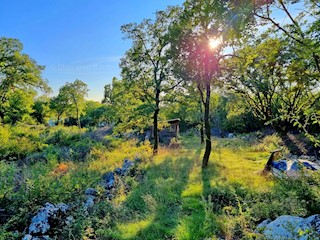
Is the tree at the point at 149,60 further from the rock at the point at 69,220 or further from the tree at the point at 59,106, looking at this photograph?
the tree at the point at 59,106

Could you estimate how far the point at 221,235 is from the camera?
13.0 feet

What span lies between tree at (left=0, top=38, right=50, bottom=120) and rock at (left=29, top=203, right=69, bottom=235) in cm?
1637

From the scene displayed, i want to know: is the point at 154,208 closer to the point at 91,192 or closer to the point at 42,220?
the point at 42,220

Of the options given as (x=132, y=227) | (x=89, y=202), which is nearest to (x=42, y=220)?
(x=89, y=202)

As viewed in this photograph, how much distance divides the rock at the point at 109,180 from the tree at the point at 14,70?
14.3 meters

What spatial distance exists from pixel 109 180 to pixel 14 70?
15.1 m

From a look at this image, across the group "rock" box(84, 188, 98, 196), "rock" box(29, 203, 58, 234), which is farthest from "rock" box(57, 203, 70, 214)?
"rock" box(84, 188, 98, 196)

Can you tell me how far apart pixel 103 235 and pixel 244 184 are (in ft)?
13.5

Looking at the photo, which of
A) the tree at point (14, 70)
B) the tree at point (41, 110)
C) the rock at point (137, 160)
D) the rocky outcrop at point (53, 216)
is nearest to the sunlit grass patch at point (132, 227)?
the rocky outcrop at point (53, 216)

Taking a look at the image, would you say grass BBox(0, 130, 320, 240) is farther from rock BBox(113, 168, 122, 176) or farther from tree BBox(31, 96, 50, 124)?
tree BBox(31, 96, 50, 124)

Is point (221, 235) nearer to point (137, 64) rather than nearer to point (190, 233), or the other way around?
point (190, 233)

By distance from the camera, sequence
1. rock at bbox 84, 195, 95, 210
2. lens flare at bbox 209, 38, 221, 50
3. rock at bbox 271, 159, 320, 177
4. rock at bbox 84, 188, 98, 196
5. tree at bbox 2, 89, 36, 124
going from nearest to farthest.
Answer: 1. rock at bbox 84, 195, 95, 210
2. rock at bbox 271, 159, 320, 177
3. rock at bbox 84, 188, 98, 196
4. lens flare at bbox 209, 38, 221, 50
5. tree at bbox 2, 89, 36, 124

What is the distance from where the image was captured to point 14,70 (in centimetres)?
1816

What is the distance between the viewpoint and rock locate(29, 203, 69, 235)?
15.4 feet
